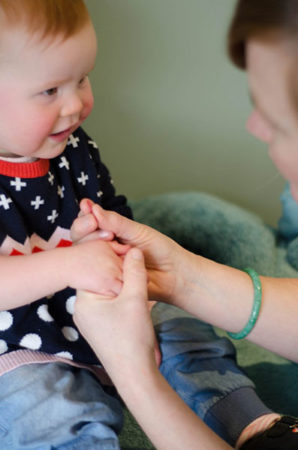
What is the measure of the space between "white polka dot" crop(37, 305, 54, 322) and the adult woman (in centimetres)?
15

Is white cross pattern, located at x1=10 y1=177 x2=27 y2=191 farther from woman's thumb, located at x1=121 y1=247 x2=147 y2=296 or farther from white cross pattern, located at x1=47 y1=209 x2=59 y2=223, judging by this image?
woman's thumb, located at x1=121 y1=247 x2=147 y2=296

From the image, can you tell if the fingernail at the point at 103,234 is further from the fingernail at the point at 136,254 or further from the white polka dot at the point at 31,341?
the white polka dot at the point at 31,341

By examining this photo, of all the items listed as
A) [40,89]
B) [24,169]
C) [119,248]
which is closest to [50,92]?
[40,89]

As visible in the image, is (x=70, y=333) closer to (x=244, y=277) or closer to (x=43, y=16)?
(x=244, y=277)

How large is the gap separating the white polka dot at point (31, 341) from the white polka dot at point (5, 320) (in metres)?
0.03

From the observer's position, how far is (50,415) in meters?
0.94

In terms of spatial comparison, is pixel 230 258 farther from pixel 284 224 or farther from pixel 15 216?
pixel 15 216

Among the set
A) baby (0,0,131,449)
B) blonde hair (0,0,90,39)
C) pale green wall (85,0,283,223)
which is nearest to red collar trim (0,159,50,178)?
baby (0,0,131,449)

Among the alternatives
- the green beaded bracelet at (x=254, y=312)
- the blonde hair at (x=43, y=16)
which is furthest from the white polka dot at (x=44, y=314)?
the blonde hair at (x=43, y=16)

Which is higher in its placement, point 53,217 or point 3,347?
point 53,217

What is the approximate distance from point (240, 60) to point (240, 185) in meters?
1.11

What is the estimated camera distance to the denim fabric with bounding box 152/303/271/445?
1038 millimetres

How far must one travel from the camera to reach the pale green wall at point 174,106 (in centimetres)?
161

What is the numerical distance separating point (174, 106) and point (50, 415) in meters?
1.05
